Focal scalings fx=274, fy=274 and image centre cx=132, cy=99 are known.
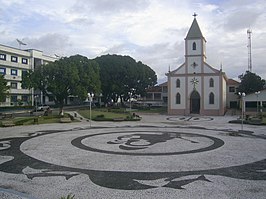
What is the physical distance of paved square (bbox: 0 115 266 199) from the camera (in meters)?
8.58

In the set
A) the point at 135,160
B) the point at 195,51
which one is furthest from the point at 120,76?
the point at 135,160

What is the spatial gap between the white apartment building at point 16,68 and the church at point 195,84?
2921cm

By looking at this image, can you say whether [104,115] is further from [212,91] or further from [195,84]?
[212,91]

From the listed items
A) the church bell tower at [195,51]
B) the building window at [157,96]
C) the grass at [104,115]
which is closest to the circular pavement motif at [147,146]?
the grass at [104,115]

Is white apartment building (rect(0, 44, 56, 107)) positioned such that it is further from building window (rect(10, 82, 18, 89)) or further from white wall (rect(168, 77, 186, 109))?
white wall (rect(168, 77, 186, 109))

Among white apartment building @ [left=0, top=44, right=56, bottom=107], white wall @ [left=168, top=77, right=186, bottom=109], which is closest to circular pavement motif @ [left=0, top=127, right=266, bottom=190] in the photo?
white wall @ [left=168, top=77, right=186, bottom=109]

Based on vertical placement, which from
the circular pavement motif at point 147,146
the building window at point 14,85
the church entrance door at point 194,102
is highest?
the building window at point 14,85

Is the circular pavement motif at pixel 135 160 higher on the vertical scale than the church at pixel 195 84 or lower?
lower

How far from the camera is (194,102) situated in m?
51.3

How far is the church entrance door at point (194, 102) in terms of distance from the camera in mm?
50844

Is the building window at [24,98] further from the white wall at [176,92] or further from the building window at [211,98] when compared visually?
the building window at [211,98]

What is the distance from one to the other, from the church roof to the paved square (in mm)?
35949

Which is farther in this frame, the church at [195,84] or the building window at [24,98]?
the building window at [24,98]

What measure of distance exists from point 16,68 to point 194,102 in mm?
40617
